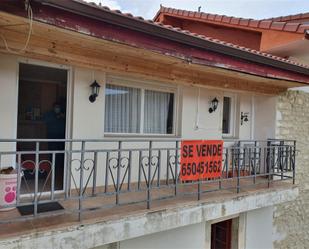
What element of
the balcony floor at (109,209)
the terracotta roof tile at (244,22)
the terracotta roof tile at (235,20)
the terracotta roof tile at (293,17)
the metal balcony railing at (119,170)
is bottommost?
the balcony floor at (109,209)

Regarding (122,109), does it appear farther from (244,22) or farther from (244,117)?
(244,22)

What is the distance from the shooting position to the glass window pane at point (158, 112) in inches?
232

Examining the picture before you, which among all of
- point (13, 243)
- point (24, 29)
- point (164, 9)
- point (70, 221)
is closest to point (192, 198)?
point (70, 221)

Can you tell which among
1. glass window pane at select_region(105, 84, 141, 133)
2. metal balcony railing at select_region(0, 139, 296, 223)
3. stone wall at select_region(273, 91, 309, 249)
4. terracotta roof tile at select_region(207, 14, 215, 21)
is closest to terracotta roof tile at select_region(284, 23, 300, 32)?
stone wall at select_region(273, 91, 309, 249)

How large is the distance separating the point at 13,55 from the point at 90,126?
1631mm

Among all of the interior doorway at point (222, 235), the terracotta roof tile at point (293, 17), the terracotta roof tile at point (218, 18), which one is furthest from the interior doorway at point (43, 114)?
the terracotta roof tile at point (293, 17)

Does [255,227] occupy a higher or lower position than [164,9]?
lower

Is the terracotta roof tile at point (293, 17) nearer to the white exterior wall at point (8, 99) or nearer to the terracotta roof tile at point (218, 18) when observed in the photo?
the terracotta roof tile at point (218, 18)

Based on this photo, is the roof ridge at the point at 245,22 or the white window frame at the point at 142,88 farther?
the roof ridge at the point at 245,22

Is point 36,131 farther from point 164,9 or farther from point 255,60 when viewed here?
point 164,9

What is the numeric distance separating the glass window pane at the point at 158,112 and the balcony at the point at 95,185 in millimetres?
406

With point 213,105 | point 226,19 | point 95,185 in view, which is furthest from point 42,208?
point 226,19

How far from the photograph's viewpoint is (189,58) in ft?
14.0

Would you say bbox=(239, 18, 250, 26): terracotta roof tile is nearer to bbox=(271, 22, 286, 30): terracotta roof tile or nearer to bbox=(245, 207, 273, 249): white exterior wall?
bbox=(271, 22, 286, 30): terracotta roof tile
